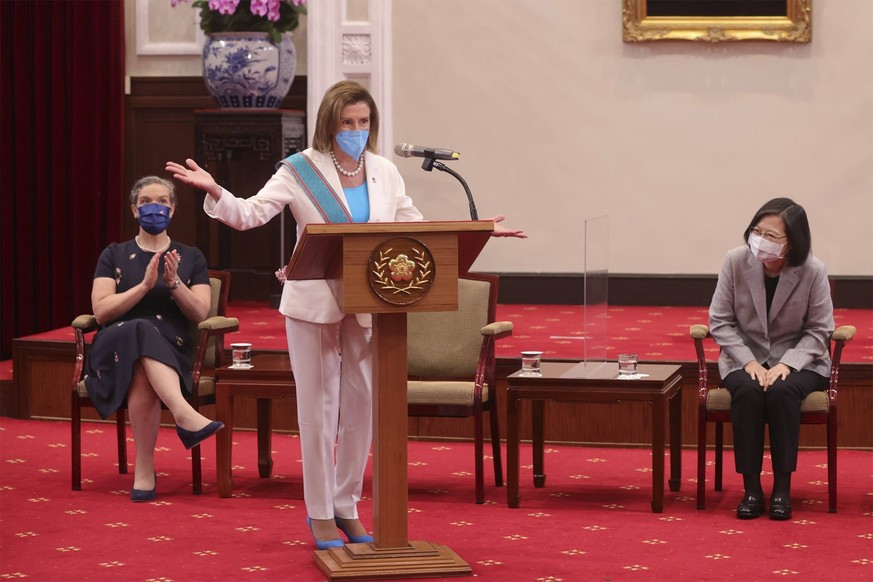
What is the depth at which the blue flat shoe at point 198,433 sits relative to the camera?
14.5ft

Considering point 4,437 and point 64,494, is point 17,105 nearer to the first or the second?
point 4,437

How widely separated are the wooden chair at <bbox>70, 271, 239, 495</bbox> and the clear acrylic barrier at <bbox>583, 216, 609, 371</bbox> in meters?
1.28

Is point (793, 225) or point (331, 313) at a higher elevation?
point (793, 225)

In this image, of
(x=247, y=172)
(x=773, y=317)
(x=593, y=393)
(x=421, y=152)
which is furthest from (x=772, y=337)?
(x=247, y=172)

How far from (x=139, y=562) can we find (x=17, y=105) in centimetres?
465

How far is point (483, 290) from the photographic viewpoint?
4938 mm

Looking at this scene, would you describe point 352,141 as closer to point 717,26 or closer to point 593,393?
point 593,393

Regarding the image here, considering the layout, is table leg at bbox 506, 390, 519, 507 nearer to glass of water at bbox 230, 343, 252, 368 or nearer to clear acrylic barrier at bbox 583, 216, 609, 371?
clear acrylic barrier at bbox 583, 216, 609, 371

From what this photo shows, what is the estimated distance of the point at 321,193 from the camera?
372 cm

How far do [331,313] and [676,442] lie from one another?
5.30 ft

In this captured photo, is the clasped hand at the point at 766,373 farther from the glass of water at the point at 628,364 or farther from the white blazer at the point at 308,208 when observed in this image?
the white blazer at the point at 308,208

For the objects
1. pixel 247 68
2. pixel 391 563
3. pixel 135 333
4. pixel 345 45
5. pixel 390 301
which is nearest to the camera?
pixel 390 301

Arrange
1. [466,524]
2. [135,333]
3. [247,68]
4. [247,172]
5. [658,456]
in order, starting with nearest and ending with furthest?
1. [466,524]
2. [658,456]
3. [135,333]
4. [247,68]
5. [247,172]

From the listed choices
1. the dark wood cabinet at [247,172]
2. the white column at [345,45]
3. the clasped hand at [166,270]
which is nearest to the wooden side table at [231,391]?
the clasped hand at [166,270]
